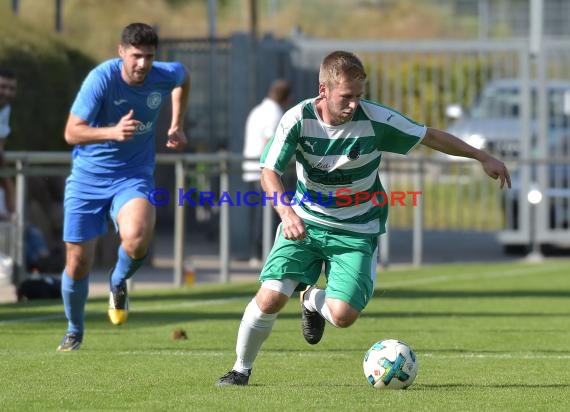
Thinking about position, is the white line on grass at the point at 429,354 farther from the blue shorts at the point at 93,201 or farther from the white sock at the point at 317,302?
the white sock at the point at 317,302

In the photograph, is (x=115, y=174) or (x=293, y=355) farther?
(x=115, y=174)

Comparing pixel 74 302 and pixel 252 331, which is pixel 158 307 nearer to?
pixel 74 302

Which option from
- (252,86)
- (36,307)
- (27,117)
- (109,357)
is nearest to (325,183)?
(109,357)

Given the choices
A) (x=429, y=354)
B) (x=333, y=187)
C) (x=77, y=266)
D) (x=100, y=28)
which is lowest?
(x=429, y=354)

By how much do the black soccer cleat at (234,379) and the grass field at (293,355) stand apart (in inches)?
5.8

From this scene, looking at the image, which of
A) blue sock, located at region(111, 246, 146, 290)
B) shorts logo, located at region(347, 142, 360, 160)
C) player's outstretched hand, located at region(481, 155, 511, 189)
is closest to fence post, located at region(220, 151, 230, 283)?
blue sock, located at region(111, 246, 146, 290)

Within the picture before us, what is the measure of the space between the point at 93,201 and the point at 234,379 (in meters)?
2.49

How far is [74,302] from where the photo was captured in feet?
31.8

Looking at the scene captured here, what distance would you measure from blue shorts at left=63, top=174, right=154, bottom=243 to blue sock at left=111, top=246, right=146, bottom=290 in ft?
0.76

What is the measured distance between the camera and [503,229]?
2073 cm

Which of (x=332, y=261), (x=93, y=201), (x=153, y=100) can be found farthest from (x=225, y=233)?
(x=332, y=261)

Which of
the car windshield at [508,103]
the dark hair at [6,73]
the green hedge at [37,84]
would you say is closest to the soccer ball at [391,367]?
the dark hair at [6,73]

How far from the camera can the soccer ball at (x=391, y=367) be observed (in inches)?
306

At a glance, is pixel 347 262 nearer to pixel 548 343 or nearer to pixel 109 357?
pixel 109 357
